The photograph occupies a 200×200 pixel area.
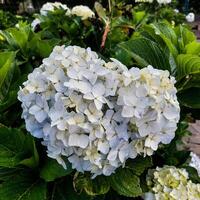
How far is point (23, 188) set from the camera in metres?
1.51

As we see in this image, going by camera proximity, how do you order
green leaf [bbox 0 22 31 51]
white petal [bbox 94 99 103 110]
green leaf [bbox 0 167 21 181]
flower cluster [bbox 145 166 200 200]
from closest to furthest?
white petal [bbox 94 99 103 110] → green leaf [bbox 0 167 21 181] → flower cluster [bbox 145 166 200 200] → green leaf [bbox 0 22 31 51]

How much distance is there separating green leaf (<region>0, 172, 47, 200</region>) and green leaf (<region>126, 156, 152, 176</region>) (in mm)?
278

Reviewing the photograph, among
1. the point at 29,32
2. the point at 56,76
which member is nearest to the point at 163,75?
the point at 56,76

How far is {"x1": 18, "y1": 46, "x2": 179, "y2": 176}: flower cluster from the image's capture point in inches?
49.4

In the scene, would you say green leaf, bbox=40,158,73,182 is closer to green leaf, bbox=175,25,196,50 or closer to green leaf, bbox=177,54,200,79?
green leaf, bbox=177,54,200,79

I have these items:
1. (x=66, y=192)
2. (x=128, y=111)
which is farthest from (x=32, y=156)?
(x=128, y=111)

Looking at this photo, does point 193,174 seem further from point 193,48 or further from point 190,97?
point 193,48

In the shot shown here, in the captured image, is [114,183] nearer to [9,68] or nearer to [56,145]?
[56,145]

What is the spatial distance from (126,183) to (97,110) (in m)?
0.31

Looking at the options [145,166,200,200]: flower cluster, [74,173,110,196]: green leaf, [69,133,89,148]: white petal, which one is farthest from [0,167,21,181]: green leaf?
[145,166,200,200]: flower cluster

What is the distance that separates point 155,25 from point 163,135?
0.57 metres

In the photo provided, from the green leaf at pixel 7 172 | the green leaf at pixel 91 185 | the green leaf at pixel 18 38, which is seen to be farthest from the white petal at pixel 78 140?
the green leaf at pixel 18 38

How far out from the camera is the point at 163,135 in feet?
4.41

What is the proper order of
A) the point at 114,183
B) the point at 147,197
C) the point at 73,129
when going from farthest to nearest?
the point at 147,197
the point at 114,183
the point at 73,129
